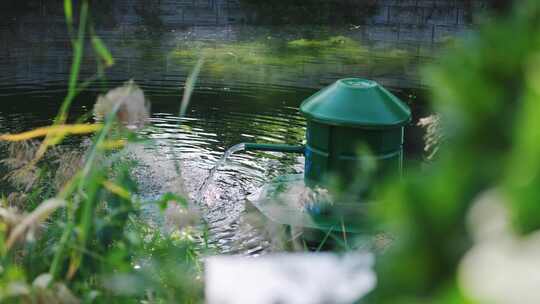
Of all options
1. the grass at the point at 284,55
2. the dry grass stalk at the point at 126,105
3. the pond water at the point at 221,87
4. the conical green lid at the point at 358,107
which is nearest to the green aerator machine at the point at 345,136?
the conical green lid at the point at 358,107

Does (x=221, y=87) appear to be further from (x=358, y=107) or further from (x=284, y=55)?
(x=358, y=107)

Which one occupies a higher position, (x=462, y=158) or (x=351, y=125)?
(x=462, y=158)

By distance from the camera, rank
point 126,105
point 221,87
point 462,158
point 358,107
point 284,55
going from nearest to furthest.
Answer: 1. point 462,158
2. point 126,105
3. point 358,107
4. point 221,87
5. point 284,55


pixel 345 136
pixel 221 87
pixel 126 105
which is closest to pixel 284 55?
pixel 221 87

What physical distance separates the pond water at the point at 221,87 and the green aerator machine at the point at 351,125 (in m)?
0.70

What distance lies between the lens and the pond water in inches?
257

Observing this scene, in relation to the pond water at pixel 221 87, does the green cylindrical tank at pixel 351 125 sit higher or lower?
higher

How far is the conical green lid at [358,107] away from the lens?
438 centimetres

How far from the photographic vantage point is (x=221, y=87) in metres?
9.99

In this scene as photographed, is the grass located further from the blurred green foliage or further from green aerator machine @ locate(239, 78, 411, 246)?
the blurred green foliage

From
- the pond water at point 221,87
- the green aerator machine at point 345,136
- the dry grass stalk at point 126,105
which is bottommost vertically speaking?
the pond water at point 221,87

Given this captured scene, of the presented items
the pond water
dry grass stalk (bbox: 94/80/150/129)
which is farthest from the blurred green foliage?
the pond water

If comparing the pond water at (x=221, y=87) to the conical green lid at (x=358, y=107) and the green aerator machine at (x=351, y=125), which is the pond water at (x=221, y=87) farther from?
the conical green lid at (x=358, y=107)

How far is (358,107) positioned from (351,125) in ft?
0.36
